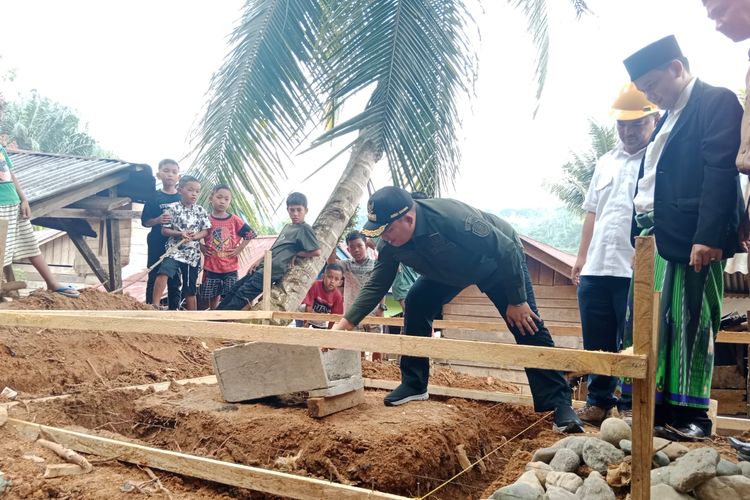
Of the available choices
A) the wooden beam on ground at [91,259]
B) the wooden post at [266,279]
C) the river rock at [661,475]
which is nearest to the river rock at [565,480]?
the river rock at [661,475]

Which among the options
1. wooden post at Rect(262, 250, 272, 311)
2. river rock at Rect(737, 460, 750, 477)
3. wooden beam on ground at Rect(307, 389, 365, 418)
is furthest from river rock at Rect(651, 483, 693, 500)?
wooden post at Rect(262, 250, 272, 311)

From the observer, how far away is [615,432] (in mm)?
2482

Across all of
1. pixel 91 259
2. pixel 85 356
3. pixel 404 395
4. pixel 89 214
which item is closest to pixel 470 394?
pixel 404 395

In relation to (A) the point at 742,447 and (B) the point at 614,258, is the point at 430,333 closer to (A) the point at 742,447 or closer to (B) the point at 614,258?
(B) the point at 614,258

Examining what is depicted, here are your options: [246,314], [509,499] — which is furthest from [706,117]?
[246,314]

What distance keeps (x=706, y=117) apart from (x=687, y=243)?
0.53m

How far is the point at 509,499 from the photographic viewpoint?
2037 millimetres

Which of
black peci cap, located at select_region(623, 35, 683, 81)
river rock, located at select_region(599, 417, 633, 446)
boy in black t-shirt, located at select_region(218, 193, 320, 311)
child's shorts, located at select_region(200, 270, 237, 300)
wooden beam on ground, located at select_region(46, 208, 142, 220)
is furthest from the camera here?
wooden beam on ground, located at select_region(46, 208, 142, 220)

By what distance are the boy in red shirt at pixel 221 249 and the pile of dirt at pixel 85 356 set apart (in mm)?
633

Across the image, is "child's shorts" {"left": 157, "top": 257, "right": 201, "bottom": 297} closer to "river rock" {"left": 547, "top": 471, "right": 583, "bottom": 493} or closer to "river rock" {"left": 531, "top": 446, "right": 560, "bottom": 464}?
"river rock" {"left": 531, "top": 446, "right": 560, "bottom": 464}

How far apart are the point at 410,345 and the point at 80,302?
4.22 meters

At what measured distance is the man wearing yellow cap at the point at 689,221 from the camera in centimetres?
237

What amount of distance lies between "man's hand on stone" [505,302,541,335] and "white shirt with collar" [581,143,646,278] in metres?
0.40

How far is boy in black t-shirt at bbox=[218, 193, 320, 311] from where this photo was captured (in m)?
5.95
